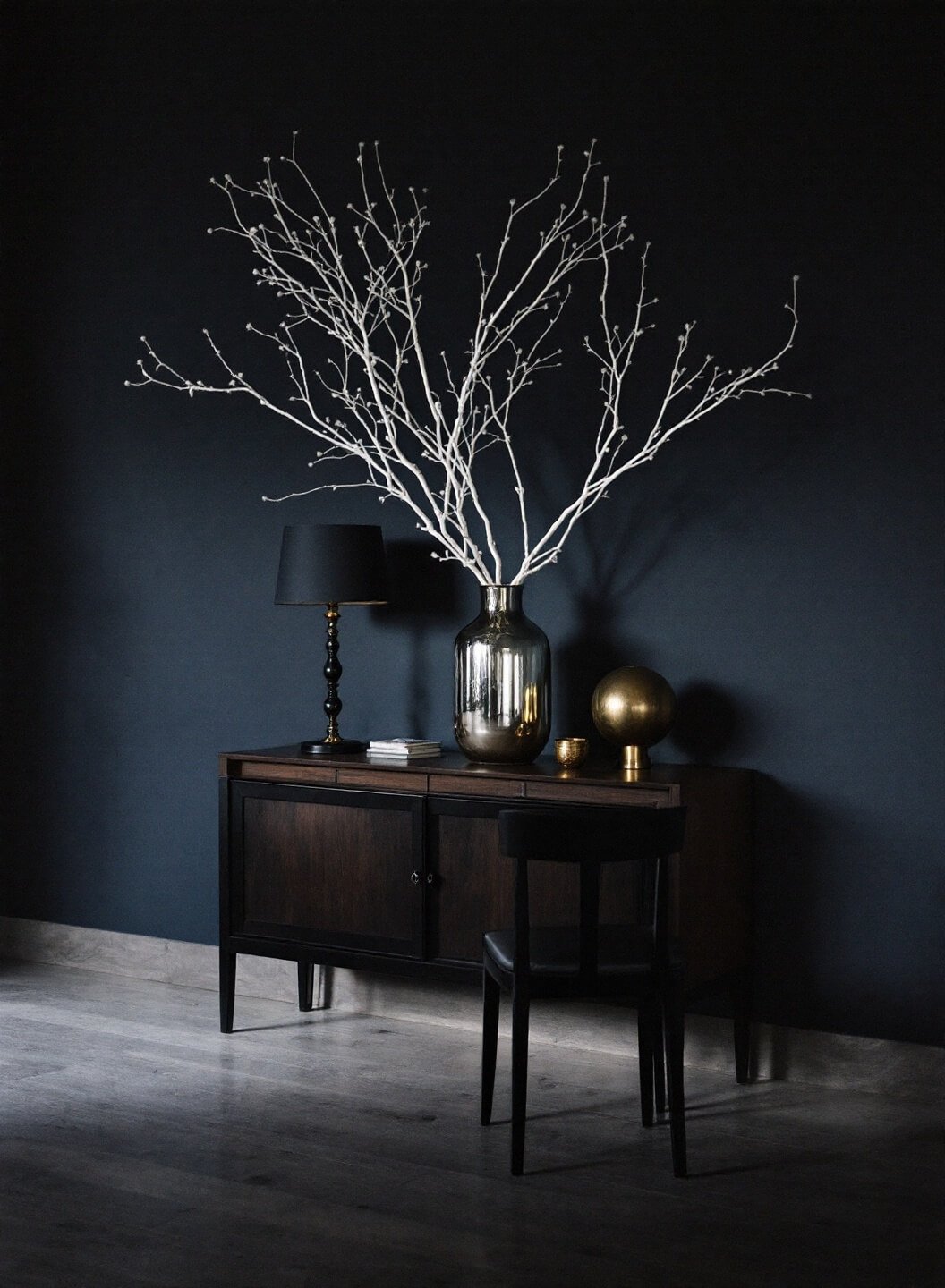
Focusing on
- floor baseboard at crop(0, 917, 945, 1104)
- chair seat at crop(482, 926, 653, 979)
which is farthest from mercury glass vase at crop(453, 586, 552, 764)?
floor baseboard at crop(0, 917, 945, 1104)

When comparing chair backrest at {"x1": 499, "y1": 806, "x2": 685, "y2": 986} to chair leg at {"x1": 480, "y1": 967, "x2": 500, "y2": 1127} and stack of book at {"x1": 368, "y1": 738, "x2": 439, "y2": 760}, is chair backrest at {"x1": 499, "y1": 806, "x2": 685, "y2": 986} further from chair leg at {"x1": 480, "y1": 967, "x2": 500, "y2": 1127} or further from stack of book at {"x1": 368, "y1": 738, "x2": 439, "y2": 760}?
stack of book at {"x1": 368, "y1": 738, "x2": 439, "y2": 760}

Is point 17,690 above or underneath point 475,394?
underneath

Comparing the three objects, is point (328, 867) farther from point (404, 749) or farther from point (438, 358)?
point (438, 358)

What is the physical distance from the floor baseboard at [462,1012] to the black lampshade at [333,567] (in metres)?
1.18

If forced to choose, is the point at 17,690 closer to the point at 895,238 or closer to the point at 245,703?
the point at 245,703

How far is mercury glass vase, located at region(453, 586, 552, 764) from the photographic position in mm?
4156

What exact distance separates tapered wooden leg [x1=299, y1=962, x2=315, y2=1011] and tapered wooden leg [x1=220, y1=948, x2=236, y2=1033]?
0.97ft

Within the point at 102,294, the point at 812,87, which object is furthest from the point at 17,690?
the point at 812,87

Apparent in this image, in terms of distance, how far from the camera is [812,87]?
407 centimetres

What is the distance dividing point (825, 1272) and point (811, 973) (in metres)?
1.32

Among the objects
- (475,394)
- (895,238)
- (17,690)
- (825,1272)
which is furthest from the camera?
(17,690)

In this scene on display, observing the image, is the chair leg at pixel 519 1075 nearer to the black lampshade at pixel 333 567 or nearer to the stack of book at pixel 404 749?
the stack of book at pixel 404 749

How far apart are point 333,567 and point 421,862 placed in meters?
0.89

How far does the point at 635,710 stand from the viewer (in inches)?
159
